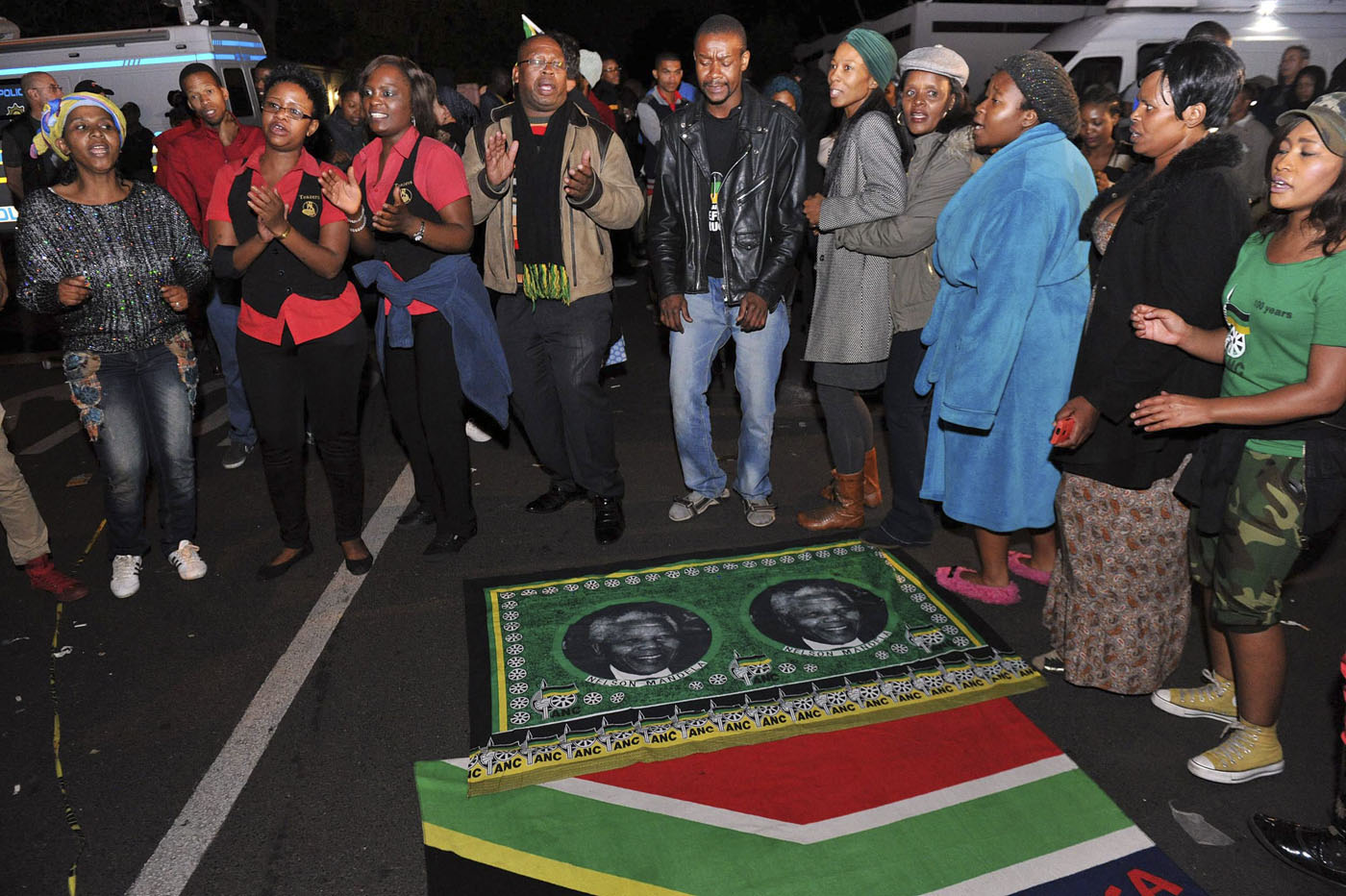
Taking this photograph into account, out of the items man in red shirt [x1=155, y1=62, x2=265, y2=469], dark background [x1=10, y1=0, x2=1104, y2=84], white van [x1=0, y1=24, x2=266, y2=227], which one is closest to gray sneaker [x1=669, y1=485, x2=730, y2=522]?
man in red shirt [x1=155, y1=62, x2=265, y2=469]

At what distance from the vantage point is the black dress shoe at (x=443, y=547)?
464 centimetres

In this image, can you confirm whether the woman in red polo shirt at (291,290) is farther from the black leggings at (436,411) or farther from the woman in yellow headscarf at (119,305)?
the woman in yellow headscarf at (119,305)

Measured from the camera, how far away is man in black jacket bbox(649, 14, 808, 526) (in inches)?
169

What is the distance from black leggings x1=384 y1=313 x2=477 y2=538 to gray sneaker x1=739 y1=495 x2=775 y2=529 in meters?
1.49

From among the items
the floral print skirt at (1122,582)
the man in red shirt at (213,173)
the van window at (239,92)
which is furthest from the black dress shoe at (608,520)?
the van window at (239,92)

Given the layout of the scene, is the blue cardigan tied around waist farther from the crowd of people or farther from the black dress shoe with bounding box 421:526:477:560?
the black dress shoe with bounding box 421:526:477:560

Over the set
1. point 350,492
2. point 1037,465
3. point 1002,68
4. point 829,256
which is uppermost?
point 1002,68

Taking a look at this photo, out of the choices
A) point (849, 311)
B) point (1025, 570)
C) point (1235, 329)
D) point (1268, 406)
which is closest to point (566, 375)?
point (849, 311)

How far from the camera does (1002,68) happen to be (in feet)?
11.2

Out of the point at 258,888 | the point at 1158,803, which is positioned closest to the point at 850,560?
the point at 1158,803

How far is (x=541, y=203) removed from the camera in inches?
172

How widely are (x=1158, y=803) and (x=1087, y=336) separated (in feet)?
5.02

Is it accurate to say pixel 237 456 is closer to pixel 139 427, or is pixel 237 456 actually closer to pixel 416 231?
pixel 139 427

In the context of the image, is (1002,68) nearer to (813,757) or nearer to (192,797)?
(813,757)
